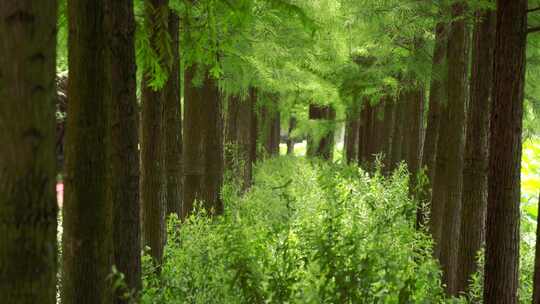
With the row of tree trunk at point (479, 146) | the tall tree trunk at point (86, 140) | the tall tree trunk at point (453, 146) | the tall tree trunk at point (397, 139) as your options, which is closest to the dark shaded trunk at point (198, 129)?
the row of tree trunk at point (479, 146)

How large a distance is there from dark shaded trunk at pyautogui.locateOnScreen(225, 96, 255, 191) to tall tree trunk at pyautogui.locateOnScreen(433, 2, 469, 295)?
8885 millimetres

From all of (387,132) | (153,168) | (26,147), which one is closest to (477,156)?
(153,168)

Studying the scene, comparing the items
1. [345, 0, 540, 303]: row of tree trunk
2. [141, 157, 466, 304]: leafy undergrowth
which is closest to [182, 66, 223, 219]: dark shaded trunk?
[141, 157, 466, 304]: leafy undergrowth

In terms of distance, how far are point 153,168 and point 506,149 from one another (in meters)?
3.98

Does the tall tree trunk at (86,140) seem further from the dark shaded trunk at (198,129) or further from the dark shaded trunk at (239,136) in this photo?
the dark shaded trunk at (239,136)

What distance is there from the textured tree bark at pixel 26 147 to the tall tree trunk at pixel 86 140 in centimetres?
129

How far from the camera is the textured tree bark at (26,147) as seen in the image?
121 inches

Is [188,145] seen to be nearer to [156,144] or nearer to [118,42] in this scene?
[156,144]

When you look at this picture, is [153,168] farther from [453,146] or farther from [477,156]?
[453,146]

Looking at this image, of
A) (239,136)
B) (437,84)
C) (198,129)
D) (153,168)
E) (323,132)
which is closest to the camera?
(153,168)

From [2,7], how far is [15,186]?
875 millimetres

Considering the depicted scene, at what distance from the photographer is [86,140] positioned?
15.1 feet

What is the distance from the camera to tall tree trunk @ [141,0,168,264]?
748cm

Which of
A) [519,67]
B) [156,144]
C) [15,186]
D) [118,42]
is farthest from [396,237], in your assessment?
[15,186]
